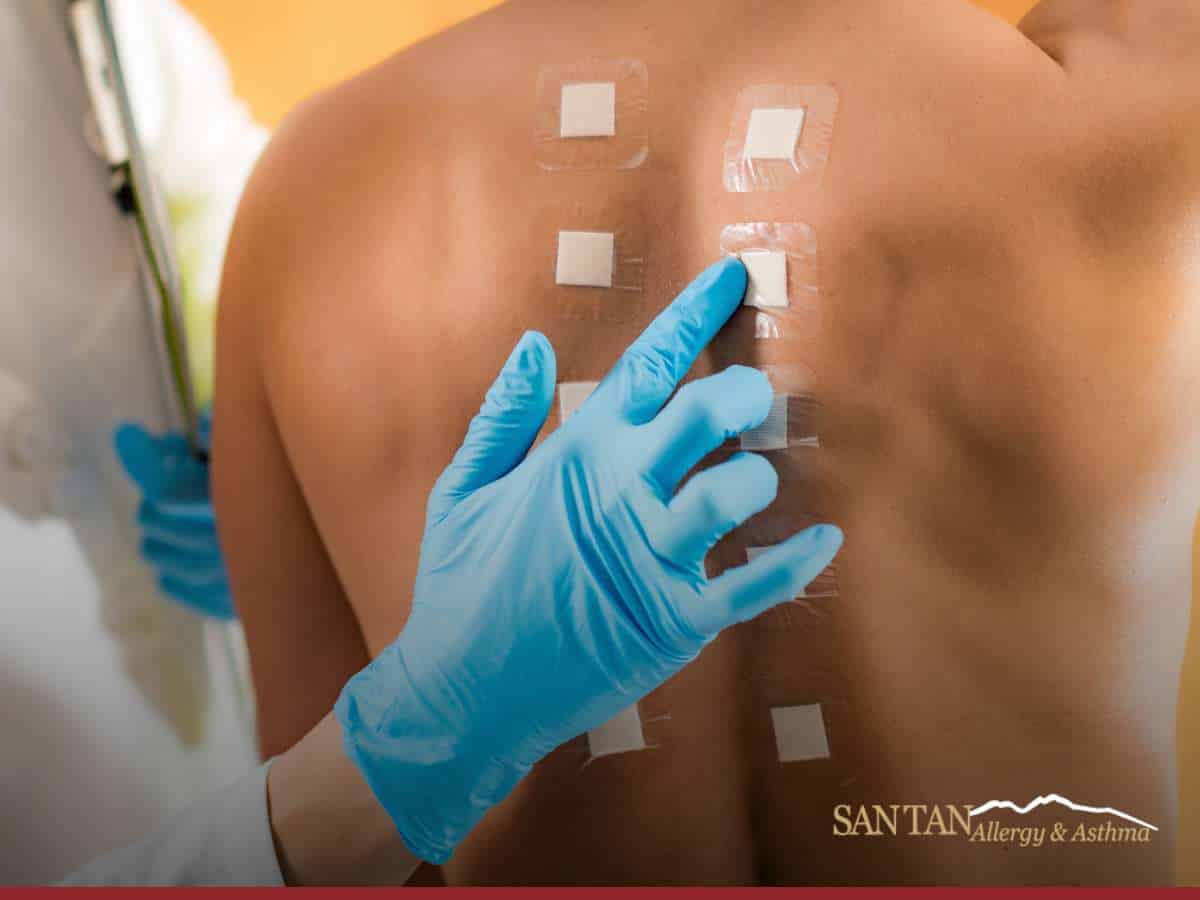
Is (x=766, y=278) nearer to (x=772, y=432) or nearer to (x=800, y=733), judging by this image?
(x=772, y=432)

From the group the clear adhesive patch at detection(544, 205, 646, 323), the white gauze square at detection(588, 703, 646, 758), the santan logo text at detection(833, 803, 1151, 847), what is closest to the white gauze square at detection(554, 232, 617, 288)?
the clear adhesive patch at detection(544, 205, 646, 323)

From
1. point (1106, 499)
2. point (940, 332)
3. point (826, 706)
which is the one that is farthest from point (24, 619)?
point (1106, 499)

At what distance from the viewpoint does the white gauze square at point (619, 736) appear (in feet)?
3.09

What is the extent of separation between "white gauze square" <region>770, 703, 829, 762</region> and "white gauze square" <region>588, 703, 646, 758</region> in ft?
0.42

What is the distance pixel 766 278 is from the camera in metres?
0.87

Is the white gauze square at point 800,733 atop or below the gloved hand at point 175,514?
below

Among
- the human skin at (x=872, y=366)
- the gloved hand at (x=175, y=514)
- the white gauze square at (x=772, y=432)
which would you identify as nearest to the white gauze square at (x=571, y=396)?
the human skin at (x=872, y=366)

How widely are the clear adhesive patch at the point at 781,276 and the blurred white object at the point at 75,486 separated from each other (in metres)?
0.62

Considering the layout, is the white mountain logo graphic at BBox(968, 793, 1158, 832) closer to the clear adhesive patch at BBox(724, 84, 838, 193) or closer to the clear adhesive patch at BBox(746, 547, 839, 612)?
the clear adhesive patch at BBox(746, 547, 839, 612)

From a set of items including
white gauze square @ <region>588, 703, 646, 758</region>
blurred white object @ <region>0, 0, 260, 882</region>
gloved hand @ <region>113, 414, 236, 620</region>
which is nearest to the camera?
white gauze square @ <region>588, 703, 646, 758</region>

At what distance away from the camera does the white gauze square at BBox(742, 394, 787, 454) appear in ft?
2.85

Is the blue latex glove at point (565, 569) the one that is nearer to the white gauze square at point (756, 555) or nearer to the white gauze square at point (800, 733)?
the white gauze square at point (756, 555)

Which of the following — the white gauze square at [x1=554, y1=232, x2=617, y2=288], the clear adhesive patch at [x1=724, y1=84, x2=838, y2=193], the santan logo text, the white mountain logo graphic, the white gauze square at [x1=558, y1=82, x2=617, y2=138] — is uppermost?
the white gauze square at [x1=558, y1=82, x2=617, y2=138]

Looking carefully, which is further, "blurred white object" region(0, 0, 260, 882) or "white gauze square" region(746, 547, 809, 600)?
"blurred white object" region(0, 0, 260, 882)
